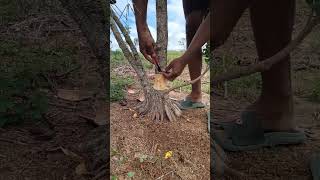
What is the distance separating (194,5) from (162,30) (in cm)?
30

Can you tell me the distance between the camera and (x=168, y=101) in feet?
7.64

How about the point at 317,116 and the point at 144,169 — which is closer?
the point at 144,169

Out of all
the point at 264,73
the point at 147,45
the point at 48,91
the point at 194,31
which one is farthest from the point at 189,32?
the point at 48,91

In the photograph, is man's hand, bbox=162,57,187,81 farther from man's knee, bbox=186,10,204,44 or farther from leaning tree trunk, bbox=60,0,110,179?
man's knee, bbox=186,10,204,44

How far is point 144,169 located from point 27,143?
0.66 metres

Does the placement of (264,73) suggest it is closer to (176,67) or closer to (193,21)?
(176,67)

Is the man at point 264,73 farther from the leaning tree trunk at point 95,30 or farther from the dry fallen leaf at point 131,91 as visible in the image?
the dry fallen leaf at point 131,91

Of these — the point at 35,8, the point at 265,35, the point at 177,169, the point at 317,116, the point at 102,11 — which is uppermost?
the point at 35,8

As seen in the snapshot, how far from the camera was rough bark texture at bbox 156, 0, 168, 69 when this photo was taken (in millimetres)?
2307

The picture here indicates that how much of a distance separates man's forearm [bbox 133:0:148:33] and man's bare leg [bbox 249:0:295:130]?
487 mm

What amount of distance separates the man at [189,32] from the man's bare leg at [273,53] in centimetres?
30

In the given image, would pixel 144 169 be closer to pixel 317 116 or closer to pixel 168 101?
pixel 168 101

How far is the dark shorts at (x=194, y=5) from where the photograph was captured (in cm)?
247

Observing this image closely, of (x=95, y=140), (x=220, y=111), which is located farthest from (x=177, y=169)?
(x=220, y=111)
